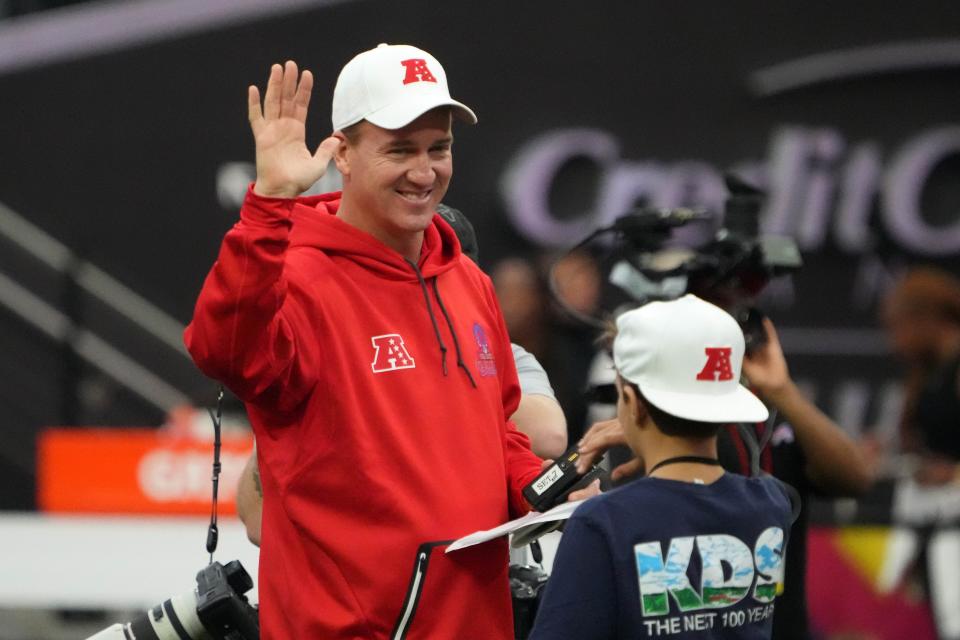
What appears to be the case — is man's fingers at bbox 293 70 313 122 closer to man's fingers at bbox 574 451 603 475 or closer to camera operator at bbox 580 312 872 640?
man's fingers at bbox 574 451 603 475

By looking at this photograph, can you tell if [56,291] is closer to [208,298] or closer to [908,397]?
[908,397]

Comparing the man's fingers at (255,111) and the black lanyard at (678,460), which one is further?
the man's fingers at (255,111)

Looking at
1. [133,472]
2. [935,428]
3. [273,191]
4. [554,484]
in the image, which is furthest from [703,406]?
[133,472]

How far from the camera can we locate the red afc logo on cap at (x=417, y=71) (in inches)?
137

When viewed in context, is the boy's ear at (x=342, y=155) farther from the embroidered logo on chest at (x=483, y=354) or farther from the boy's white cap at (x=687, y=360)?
the boy's white cap at (x=687, y=360)

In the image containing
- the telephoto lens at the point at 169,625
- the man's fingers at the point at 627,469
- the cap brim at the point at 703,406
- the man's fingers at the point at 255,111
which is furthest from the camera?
the telephoto lens at the point at 169,625

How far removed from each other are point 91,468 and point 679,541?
6.35m

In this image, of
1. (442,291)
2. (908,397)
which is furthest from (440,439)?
(908,397)

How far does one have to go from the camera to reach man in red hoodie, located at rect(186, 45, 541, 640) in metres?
3.27

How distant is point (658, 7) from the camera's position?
461 inches

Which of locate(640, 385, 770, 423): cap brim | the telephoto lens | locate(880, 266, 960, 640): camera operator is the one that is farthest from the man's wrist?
locate(880, 266, 960, 640): camera operator

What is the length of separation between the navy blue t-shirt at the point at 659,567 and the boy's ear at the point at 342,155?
0.91m

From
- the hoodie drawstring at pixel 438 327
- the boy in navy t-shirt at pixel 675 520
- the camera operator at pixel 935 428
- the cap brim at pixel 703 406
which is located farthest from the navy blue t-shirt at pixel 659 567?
the camera operator at pixel 935 428

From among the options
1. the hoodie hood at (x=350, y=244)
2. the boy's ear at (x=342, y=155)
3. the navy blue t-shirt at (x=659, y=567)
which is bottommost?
the navy blue t-shirt at (x=659, y=567)
